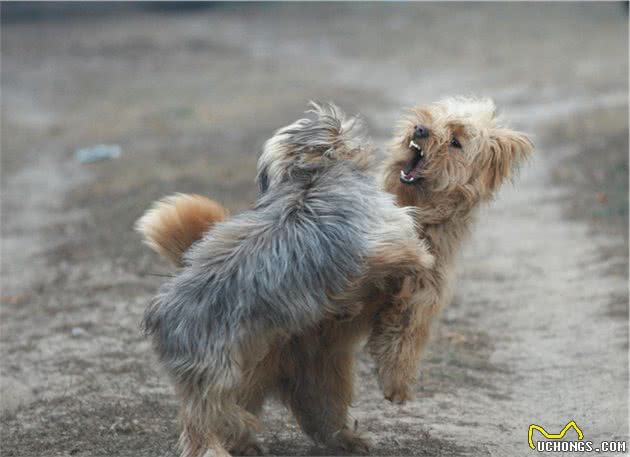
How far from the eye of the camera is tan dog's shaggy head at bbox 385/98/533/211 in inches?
210

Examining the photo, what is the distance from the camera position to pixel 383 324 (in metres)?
5.15

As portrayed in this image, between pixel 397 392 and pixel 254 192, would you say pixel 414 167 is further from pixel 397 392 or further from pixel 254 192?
pixel 254 192

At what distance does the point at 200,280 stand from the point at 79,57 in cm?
2349

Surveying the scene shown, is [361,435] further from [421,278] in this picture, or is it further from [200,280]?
[200,280]

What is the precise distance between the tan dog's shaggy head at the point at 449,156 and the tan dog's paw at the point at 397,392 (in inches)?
35.8

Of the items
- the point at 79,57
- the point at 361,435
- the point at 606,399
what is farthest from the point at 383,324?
the point at 79,57

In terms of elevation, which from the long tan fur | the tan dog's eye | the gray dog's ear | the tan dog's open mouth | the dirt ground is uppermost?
the tan dog's eye

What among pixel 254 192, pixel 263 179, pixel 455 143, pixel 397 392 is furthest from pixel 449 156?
pixel 254 192

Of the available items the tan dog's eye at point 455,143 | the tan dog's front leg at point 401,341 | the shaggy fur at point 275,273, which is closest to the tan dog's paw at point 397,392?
the tan dog's front leg at point 401,341

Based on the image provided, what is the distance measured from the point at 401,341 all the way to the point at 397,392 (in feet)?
0.77

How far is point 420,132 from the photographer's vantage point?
211 inches

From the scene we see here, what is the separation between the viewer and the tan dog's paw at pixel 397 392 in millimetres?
5078
